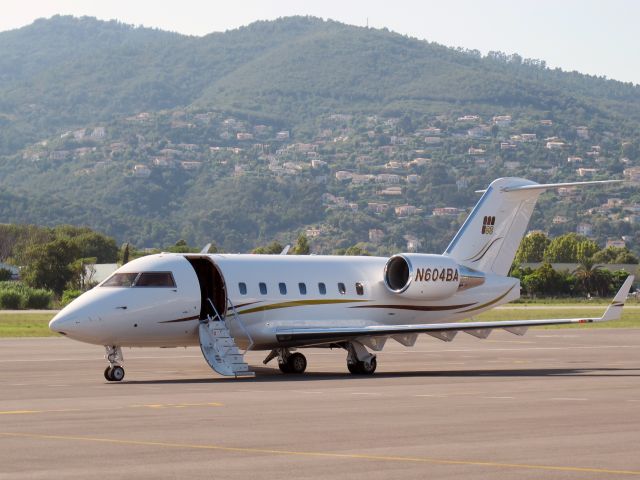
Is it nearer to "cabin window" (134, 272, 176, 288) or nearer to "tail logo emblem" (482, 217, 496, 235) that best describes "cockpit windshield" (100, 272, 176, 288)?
"cabin window" (134, 272, 176, 288)

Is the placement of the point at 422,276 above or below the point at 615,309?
above

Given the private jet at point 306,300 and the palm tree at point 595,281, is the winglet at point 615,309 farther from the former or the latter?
the palm tree at point 595,281

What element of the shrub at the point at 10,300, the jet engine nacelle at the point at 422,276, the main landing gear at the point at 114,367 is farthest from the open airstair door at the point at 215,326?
the shrub at the point at 10,300

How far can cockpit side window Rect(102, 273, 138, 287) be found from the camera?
31.3m

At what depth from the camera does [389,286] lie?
36.2m

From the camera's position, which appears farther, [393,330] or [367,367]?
[367,367]

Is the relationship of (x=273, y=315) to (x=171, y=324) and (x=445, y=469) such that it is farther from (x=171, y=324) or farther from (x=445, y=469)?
(x=445, y=469)

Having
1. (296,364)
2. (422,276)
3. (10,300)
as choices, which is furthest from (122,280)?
(10,300)

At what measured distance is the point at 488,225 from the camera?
38.2 m

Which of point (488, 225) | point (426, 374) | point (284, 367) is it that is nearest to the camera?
point (426, 374)

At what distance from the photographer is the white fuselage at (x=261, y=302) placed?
30438mm

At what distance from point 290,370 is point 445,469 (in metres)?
19.0

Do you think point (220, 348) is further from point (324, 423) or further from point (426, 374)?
point (324, 423)

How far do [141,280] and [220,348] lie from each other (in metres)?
2.54
